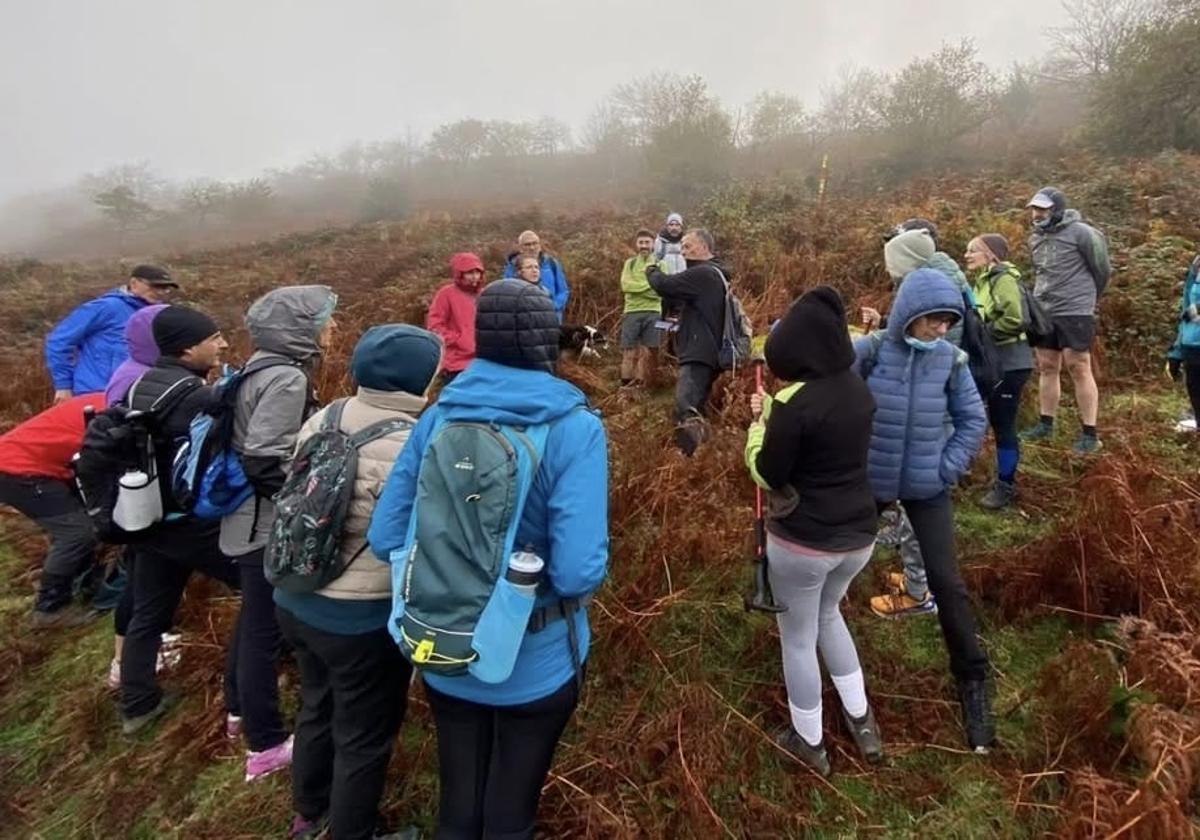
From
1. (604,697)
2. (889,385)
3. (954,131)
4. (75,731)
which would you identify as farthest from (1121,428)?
(954,131)

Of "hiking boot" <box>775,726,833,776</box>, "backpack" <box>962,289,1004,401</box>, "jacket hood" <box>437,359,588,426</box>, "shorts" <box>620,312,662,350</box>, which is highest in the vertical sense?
"jacket hood" <box>437,359,588,426</box>

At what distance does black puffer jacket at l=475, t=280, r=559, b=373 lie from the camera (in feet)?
5.36

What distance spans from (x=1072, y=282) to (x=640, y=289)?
369 centimetres

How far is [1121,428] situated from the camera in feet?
16.0

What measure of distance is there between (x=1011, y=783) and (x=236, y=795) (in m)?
3.09

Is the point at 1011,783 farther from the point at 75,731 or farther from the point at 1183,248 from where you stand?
the point at 1183,248

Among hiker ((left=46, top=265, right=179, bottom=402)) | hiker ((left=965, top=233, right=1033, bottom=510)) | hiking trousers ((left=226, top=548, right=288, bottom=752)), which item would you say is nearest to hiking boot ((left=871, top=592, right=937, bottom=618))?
hiker ((left=965, top=233, right=1033, bottom=510))

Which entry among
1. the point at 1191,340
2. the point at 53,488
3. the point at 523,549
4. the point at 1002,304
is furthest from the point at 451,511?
the point at 1191,340

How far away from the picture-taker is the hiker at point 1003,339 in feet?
12.3

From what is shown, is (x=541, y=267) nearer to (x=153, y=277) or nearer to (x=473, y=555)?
(x=153, y=277)

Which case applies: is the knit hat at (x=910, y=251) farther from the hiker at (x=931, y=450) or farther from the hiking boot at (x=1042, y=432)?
the hiking boot at (x=1042, y=432)

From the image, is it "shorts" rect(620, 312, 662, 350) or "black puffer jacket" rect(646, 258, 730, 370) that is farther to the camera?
"shorts" rect(620, 312, 662, 350)

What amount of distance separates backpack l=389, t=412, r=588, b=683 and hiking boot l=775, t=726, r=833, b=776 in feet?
5.00

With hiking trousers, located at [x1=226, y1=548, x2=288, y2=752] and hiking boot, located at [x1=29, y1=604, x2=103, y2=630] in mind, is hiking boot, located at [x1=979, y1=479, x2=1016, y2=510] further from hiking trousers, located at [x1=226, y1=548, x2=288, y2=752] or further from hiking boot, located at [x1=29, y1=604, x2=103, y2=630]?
hiking boot, located at [x1=29, y1=604, x2=103, y2=630]
